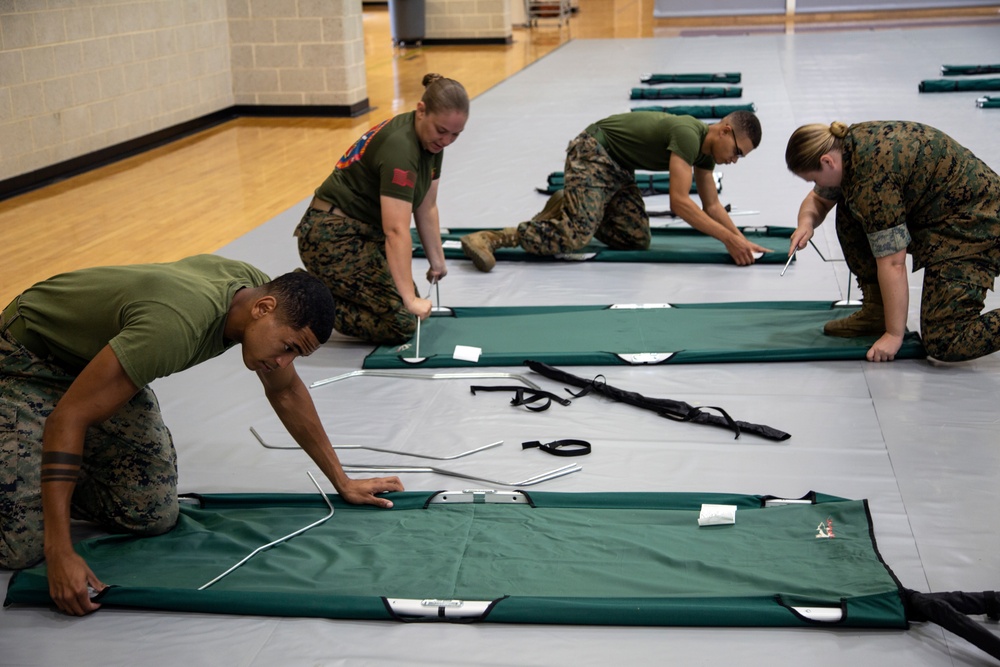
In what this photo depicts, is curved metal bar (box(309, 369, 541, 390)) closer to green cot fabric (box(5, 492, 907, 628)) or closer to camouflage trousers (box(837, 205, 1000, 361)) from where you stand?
green cot fabric (box(5, 492, 907, 628))

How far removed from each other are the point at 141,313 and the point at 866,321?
2.53 meters

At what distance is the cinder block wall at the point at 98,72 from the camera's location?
6.31 meters

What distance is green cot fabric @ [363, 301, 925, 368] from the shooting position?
347 cm

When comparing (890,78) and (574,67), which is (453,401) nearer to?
(890,78)

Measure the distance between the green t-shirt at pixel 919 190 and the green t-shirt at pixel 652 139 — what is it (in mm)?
1021

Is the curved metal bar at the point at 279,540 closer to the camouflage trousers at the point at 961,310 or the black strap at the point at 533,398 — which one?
the black strap at the point at 533,398

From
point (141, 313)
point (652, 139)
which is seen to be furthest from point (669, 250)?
point (141, 313)

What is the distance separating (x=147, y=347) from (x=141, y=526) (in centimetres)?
64

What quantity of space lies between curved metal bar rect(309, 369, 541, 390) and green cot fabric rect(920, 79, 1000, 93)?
6.42 metres

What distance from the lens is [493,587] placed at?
221 cm

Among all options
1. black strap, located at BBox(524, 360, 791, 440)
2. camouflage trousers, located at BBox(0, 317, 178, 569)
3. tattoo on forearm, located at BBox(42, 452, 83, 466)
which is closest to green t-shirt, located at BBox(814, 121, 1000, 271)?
black strap, located at BBox(524, 360, 791, 440)

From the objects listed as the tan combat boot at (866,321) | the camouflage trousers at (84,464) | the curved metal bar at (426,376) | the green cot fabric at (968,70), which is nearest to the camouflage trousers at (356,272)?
the curved metal bar at (426,376)

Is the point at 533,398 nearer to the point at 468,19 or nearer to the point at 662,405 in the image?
the point at 662,405

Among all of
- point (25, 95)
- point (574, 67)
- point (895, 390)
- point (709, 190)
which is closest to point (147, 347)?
Answer: point (895, 390)
